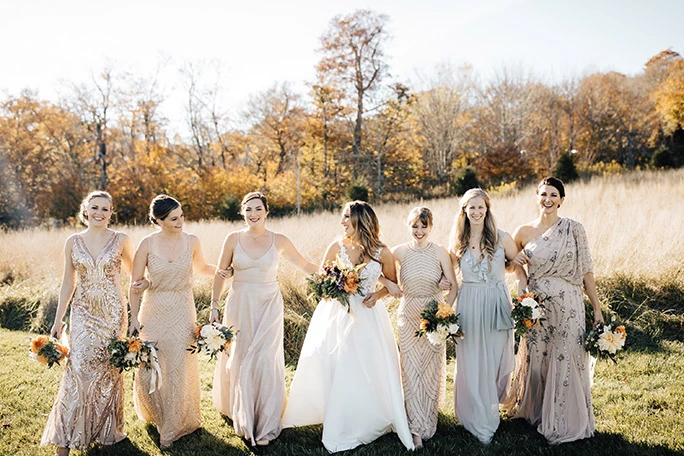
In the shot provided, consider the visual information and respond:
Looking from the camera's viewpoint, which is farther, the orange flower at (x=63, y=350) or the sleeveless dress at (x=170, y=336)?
the sleeveless dress at (x=170, y=336)

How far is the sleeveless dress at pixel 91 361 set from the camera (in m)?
4.14

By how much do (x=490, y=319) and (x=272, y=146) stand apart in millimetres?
24326

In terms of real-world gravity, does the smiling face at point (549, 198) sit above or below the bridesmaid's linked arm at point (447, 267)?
above

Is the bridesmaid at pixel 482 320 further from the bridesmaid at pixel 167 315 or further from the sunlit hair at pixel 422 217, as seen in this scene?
the bridesmaid at pixel 167 315

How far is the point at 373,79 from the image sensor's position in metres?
24.7

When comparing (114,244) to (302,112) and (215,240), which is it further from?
(302,112)

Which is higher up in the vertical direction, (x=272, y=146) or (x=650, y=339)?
(x=272, y=146)

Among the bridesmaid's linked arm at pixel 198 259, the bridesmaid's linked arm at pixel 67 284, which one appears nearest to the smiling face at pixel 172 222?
the bridesmaid's linked arm at pixel 198 259

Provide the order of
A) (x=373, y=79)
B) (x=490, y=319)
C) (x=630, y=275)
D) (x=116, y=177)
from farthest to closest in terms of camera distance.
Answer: (x=373, y=79) → (x=116, y=177) → (x=630, y=275) → (x=490, y=319)

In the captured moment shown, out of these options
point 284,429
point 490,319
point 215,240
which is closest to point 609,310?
point 490,319

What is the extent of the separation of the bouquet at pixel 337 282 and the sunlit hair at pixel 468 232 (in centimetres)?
95

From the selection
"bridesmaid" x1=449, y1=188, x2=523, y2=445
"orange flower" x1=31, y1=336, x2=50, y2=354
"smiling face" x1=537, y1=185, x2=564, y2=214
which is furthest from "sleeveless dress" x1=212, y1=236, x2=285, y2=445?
"smiling face" x1=537, y1=185, x2=564, y2=214

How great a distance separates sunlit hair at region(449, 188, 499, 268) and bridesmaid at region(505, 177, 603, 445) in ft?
0.94

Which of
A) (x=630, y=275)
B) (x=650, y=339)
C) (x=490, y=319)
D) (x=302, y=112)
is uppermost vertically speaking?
(x=302, y=112)
